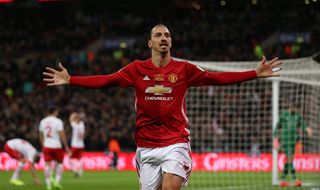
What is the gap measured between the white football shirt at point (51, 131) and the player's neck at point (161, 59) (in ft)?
34.4

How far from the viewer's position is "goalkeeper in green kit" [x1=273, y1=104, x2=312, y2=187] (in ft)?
60.0

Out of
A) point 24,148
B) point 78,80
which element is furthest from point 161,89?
point 24,148

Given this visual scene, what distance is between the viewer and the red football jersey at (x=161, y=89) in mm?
8250

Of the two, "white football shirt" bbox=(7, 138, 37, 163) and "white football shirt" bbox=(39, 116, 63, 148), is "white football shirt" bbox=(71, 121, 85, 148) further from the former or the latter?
"white football shirt" bbox=(39, 116, 63, 148)

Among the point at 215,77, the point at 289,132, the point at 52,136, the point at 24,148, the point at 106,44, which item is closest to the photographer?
the point at 215,77

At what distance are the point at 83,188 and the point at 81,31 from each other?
27.7m

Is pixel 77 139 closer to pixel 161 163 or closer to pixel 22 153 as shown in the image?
pixel 22 153

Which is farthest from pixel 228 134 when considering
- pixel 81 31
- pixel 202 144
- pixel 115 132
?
pixel 81 31

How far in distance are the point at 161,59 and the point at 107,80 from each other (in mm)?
622

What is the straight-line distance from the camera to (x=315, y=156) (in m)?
22.7

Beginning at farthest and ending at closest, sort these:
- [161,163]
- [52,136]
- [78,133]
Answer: [78,133]
[52,136]
[161,163]

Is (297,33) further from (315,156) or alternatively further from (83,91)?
(315,156)

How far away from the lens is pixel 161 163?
821 centimetres

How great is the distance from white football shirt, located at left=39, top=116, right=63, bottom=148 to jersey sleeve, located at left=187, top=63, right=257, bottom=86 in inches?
415
